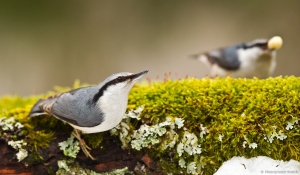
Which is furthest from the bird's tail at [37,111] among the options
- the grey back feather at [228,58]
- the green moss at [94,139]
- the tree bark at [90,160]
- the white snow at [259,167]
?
the grey back feather at [228,58]

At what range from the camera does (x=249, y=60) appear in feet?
11.4

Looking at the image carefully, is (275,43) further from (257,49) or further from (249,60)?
(249,60)

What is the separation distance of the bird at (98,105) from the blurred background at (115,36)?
3900mm

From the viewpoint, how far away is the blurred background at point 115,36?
19.6ft

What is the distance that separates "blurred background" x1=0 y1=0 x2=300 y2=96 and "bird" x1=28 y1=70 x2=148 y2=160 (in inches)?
154

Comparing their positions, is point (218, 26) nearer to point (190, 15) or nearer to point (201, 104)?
point (190, 15)

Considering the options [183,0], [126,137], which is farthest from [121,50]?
[126,137]

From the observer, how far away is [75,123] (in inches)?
78.5

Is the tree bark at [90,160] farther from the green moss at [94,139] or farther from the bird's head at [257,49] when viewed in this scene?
the bird's head at [257,49]

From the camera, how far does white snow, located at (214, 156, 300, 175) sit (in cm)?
183

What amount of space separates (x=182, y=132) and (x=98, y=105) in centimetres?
49

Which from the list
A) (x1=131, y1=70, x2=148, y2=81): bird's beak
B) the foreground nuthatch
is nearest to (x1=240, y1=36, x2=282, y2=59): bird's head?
the foreground nuthatch

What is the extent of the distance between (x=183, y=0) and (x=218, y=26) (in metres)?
0.77

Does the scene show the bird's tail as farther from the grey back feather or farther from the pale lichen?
the grey back feather
